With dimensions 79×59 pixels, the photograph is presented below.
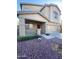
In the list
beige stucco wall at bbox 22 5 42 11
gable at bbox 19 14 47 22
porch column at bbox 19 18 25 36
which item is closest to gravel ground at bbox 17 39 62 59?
porch column at bbox 19 18 25 36

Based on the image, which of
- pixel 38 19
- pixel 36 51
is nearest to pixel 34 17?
pixel 38 19

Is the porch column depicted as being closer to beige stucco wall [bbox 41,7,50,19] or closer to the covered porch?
the covered porch

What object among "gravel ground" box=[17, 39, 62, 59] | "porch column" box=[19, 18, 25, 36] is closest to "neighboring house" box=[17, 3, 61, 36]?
"porch column" box=[19, 18, 25, 36]

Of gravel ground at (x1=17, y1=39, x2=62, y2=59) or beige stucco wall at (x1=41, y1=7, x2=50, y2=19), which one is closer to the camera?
gravel ground at (x1=17, y1=39, x2=62, y2=59)

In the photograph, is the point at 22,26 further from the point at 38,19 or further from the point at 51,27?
the point at 51,27

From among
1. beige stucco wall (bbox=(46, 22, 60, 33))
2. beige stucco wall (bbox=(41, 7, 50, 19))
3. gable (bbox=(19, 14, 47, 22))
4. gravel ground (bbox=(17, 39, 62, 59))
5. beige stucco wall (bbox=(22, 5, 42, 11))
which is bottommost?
gravel ground (bbox=(17, 39, 62, 59))

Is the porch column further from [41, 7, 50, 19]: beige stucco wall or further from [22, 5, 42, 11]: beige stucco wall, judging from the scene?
[41, 7, 50, 19]: beige stucco wall

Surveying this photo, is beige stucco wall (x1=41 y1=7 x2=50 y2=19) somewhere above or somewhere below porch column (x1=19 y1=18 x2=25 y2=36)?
above
